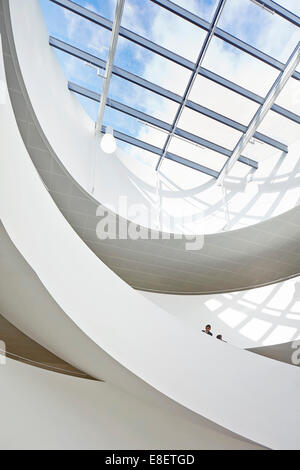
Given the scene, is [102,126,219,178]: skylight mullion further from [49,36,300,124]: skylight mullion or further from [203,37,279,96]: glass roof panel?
[203,37,279,96]: glass roof panel

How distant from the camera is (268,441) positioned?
5.93 metres

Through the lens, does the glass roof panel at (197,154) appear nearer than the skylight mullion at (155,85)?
No

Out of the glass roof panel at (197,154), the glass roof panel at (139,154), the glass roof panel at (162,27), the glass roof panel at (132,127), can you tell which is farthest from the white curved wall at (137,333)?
the glass roof panel at (197,154)

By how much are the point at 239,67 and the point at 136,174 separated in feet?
13.8

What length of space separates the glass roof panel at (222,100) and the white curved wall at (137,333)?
734 cm

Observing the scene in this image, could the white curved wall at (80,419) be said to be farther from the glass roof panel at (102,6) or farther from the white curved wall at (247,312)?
the glass roof panel at (102,6)

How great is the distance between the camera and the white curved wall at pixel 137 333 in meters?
3.80

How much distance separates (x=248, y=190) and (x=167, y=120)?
3.41 m

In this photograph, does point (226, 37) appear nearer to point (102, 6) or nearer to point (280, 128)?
point (102, 6)

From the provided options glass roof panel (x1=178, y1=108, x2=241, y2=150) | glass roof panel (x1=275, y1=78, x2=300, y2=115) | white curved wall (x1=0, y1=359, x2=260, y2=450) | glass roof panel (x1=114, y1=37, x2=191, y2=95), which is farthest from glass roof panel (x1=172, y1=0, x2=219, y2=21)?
white curved wall (x1=0, y1=359, x2=260, y2=450)

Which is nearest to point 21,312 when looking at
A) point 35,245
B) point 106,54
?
point 35,245

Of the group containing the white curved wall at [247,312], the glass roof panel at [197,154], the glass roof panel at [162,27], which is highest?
the glass roof panel at [162,27]

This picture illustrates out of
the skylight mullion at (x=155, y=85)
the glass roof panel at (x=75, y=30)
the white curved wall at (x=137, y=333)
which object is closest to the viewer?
the white curved wall at (x=137, y=333)
